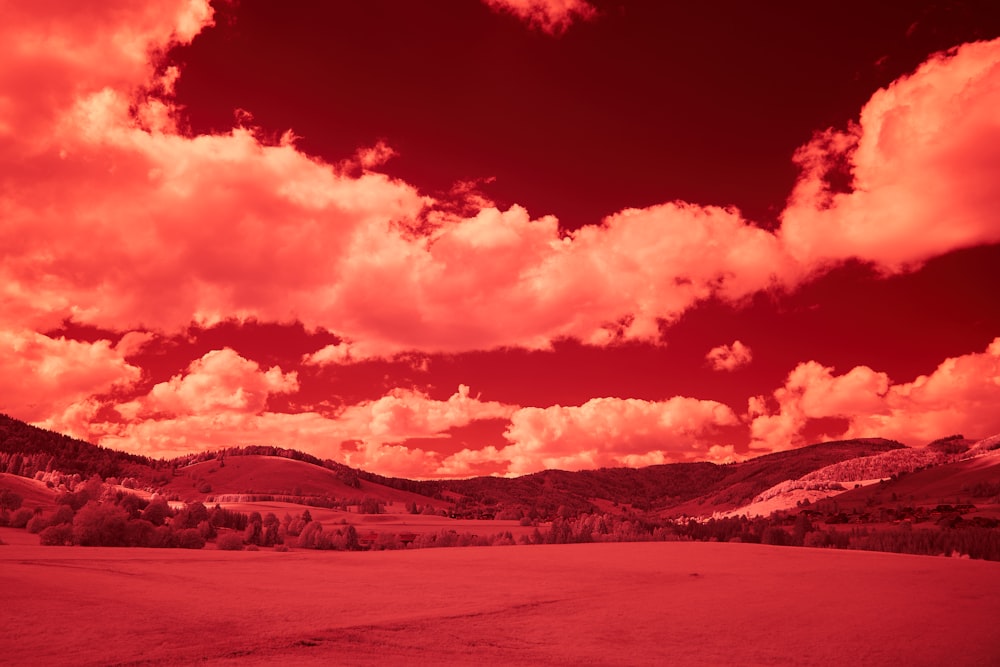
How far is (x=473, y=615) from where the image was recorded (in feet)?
87.6

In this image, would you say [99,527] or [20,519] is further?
[20,519]

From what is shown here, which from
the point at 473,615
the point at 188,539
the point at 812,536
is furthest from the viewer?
the point at 812,536

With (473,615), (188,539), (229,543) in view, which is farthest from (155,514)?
(473,615)

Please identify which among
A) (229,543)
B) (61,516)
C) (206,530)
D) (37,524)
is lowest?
(229,543)

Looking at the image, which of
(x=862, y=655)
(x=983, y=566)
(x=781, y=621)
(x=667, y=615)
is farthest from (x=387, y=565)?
(x=983, y=566)

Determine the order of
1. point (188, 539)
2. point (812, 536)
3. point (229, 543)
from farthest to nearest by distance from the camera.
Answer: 1. point (812, 536)
2. point (229, 543)
3. point (188, 539)

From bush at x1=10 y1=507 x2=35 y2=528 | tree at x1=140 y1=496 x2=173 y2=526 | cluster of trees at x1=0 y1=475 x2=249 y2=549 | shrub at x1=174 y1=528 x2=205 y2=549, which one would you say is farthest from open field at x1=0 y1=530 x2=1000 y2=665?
tree at x1=140 y1=496 x2=173 y2=526

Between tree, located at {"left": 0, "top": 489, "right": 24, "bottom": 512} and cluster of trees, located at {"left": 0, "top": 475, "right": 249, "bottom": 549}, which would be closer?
cluster of trees, located at {"left": 0, "top": 475, "right": 249, "bottom": 549}

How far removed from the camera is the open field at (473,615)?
1977 centimetres

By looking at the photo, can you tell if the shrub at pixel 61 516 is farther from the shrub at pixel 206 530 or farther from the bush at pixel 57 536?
the shrub at pixel 206 530

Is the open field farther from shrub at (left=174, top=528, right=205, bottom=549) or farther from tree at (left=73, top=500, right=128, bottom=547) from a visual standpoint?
shrub at (left=174, top=528, right=205, bottom=549)

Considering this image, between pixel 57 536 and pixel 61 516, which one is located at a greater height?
pixel 61 516

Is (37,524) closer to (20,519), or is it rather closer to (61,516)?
(61,516)

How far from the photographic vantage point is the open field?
19.8 metres
